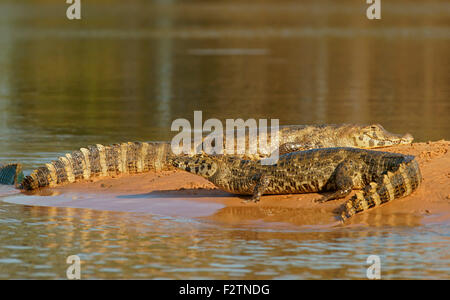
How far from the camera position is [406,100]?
26609 millimetres

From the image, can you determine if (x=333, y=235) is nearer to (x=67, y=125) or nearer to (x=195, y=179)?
(x=195, y=179)

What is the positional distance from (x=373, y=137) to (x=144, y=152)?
3.84 m

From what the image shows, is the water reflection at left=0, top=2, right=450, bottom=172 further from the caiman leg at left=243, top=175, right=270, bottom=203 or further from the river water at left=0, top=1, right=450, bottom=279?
the caiman leg at left=243, top=175, right=270, bottom=203

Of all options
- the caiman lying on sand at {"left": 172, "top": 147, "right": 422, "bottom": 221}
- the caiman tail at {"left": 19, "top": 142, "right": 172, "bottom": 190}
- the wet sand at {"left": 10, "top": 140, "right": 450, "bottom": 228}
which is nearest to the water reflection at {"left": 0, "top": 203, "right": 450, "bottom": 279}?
the wet sand at {"left": 10, "top": 140, "right": 450, "bottom": 228}

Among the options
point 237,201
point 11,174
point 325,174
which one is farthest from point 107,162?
point 325,174

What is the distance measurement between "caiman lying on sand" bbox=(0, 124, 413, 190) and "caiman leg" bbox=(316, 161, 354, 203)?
2.55m

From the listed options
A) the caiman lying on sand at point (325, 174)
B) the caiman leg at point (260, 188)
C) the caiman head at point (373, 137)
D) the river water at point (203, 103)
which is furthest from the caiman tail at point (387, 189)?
the caiman head at point (373, 137)

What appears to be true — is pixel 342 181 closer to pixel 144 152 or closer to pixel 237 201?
pixel 237 201

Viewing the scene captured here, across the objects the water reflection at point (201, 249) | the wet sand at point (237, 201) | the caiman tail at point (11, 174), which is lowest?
the water reflection at point (201, 249)

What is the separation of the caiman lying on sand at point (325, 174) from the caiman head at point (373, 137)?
10.4ft

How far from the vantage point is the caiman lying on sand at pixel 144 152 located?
14.4 metres

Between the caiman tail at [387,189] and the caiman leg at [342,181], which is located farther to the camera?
the caiman leg at [342,181]

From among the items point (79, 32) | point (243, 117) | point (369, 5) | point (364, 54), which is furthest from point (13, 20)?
point (243, 117)

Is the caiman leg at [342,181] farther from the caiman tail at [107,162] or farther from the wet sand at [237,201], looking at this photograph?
the caiman tail at [107,162]
